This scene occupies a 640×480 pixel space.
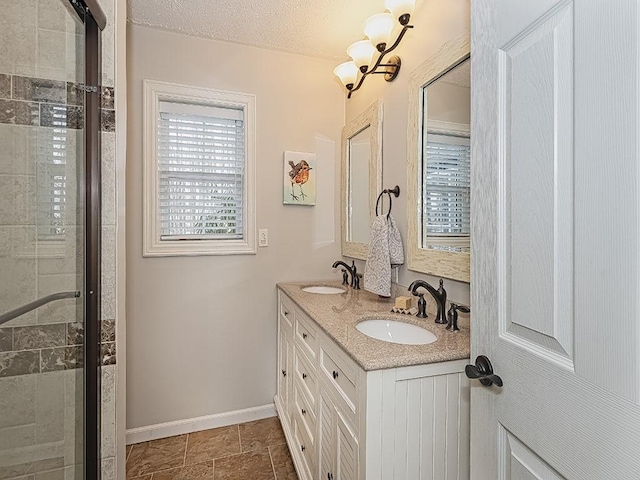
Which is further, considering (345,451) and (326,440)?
(326,440)

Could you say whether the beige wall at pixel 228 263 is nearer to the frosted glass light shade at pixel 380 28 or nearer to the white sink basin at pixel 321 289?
the white sink basin at pixel 321 289

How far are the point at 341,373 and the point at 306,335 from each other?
0.48 meters

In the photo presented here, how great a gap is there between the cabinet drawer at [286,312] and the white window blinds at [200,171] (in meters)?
0.53

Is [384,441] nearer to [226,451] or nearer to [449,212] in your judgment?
[449,212]

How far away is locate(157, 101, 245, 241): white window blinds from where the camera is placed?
207cm

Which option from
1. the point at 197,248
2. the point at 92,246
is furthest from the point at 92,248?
the point at 197,248

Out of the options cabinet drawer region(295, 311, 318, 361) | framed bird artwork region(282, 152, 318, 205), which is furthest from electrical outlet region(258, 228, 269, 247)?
cabinet drawer region(295, 311, 318, 361)

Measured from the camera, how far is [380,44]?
Result: 1636 millimetres

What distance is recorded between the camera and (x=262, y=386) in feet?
7.39

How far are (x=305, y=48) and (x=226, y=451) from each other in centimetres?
259

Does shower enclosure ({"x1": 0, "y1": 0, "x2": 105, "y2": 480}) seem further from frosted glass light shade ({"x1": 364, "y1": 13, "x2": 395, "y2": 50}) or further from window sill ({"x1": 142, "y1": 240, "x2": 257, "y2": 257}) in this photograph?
frosted glass light shade ({"x1": 364, "y1": 13, "x2": 395, "y2": 50})

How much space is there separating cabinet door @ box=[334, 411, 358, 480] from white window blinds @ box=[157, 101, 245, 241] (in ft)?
4.70

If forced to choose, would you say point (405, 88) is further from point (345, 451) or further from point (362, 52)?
point (345, 451)

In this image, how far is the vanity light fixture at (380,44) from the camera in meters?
1.45
